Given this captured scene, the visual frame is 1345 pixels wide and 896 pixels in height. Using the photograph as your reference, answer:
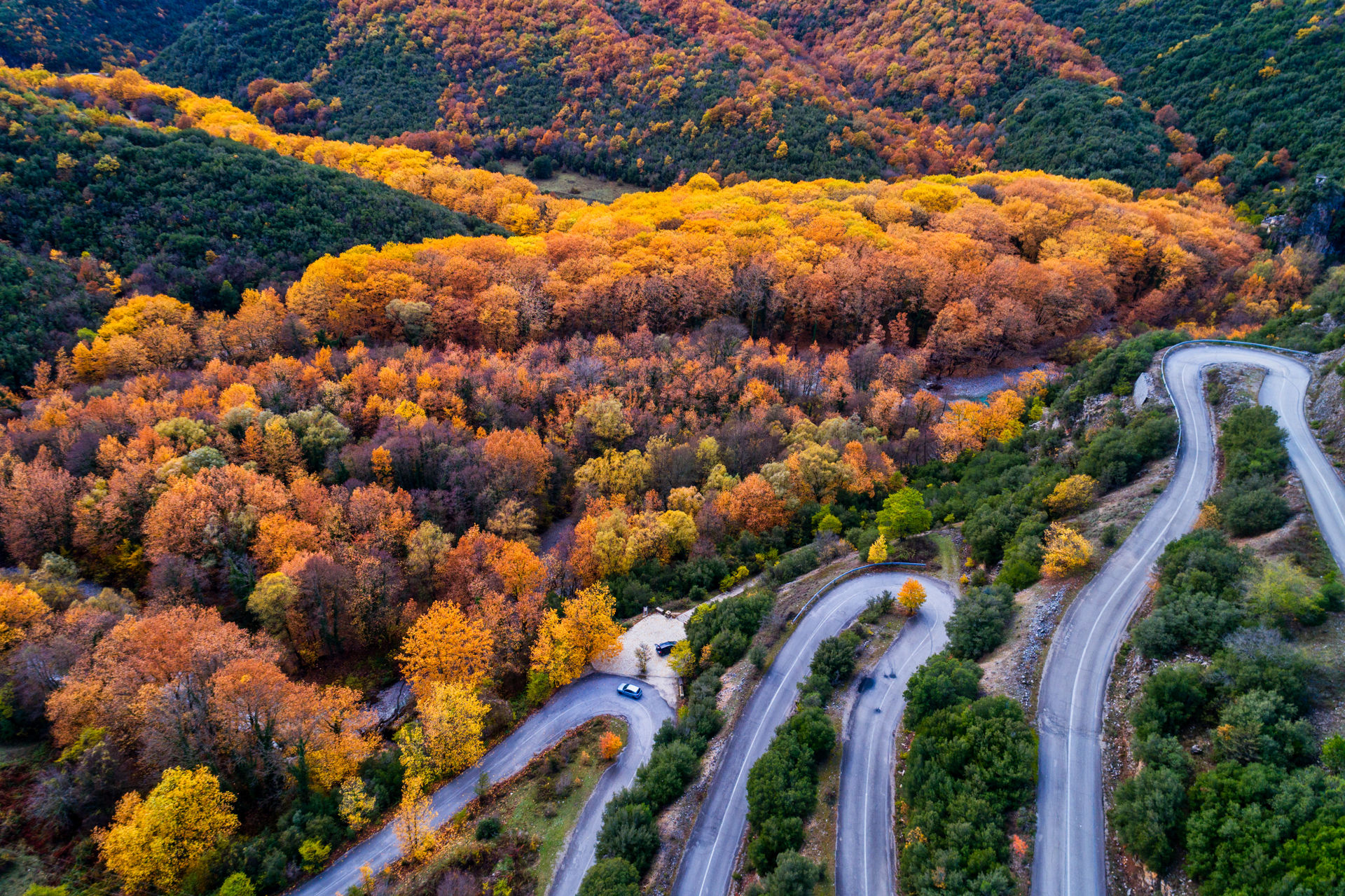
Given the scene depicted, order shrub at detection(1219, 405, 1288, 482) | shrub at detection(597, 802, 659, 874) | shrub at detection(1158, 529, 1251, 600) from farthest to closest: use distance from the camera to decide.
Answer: shrub at detection(1219, 405, 1288, 482)
shrub at detection(1158, 529, 1251, 600)
shrub at detection(597, 802, 659, 874)

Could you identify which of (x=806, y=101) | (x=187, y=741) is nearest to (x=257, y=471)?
(x=187, y=741)

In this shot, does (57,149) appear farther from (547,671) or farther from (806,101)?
(806,101)

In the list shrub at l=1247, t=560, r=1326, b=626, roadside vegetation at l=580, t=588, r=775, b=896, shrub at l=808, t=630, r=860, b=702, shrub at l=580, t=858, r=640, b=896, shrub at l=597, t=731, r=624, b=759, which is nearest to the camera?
shrub at l=580, t=858, r=640, b=896

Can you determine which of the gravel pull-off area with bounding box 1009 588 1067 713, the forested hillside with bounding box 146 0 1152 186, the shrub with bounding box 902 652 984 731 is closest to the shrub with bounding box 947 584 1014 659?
the gravel pull-off area with bounding box 1009 588 1067 713

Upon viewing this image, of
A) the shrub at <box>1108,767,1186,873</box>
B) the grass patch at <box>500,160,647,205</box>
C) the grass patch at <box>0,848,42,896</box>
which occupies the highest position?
the grass patch at <box>500,160,647,205</box>

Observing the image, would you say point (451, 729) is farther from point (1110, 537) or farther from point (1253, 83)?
point (1253, 83)

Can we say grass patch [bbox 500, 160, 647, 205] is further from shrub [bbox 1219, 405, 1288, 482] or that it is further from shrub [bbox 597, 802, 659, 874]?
shrub [bbox 597, 802, 659, 874]

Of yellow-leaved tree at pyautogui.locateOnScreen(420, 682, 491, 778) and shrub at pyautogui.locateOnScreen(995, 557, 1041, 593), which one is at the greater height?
shrub at pyautogui.locateOnScreen(995, 557, 1041, 593)
